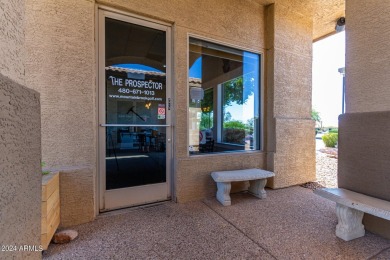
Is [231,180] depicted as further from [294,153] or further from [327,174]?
[327,174]

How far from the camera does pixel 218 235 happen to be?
2098 mm

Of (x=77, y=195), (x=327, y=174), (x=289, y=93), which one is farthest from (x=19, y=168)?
(x=327, y=174)

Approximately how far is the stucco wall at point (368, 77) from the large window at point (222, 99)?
1621 millimetres

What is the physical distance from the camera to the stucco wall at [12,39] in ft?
2.46

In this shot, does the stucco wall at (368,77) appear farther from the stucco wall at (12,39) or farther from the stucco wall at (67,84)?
the stucco wall at (67,84)

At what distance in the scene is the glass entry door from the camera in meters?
2.58

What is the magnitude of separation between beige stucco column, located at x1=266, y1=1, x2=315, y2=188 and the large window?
31 cm

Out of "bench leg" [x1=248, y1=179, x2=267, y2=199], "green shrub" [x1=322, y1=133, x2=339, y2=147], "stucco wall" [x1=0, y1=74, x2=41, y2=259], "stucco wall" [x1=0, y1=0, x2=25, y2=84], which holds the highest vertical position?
"stucco wall" [x1=0, y1=0, x2=25, y2=84]

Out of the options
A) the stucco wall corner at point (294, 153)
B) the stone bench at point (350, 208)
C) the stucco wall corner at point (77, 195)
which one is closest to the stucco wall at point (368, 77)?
the stone bench at point (350, 208)

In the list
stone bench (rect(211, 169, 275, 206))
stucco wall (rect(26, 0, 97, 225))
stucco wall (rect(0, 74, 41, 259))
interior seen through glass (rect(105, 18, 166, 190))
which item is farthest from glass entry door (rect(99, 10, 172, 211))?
stucco wall (rect(0, 74, 41, 259))

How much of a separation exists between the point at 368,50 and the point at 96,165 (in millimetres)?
3570

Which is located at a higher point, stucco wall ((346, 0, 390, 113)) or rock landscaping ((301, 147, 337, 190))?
stucco wall ((346, 0, 390, 113))

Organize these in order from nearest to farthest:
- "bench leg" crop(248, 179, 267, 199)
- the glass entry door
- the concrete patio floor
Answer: the concrete patio floor < the glass entry door < "bench leg" crop(248, 179, 267, 199)

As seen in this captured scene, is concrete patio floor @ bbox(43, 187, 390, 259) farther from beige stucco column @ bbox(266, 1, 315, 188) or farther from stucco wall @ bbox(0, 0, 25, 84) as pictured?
stucco wall @ bbox(0, 0, 25, 84)
